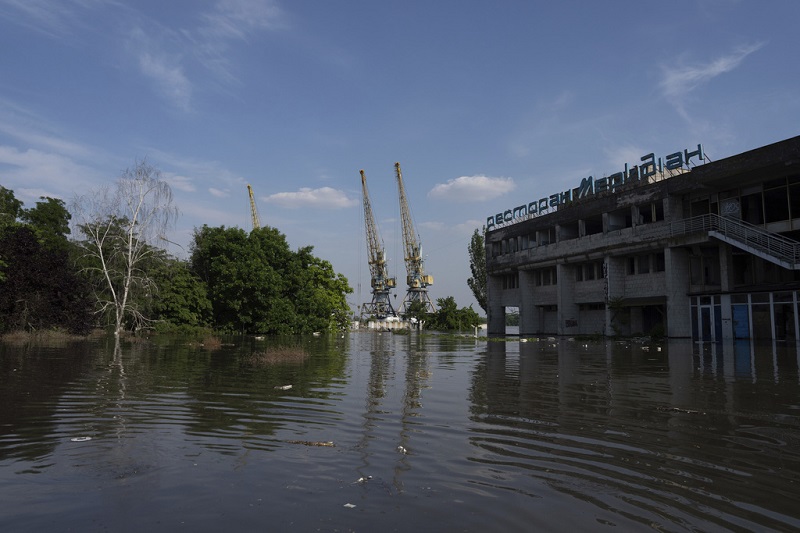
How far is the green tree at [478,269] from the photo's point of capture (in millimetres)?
81250

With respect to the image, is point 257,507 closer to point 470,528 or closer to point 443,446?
point 470,528

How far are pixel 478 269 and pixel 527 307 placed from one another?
25388 millimetres

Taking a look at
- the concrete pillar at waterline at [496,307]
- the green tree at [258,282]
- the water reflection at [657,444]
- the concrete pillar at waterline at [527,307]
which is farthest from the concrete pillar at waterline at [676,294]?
the green tree at [258,282]

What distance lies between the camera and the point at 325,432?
25.2ft

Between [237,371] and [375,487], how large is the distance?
1210 cm

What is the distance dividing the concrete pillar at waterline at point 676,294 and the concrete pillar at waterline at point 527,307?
17.8 metres

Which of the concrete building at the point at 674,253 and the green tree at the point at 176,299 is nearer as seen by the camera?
the concrete building at the point at 674,253

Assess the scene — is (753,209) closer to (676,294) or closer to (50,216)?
(676,294)

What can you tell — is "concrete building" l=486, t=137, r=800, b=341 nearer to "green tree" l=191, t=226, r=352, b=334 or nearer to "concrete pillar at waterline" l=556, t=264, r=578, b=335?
"concrete pillar at waterline" l=556, t=264, r=578, b=335

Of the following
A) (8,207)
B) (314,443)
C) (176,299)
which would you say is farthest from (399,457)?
(8,207)

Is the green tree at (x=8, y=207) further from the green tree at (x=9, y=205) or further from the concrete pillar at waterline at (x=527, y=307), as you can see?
the concrete pillar at waterline at (x=527, y=307)

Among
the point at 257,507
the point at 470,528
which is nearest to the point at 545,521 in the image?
the point at 470,528

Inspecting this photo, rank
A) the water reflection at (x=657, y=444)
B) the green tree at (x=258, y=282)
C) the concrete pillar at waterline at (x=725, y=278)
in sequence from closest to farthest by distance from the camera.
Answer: the water reflection at (x=657, y=444) < the concrete pillar at waterline at (x=725, y=278) < the green tree at (x=258, y=282)

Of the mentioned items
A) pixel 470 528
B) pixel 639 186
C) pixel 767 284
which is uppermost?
pixel 639 186
